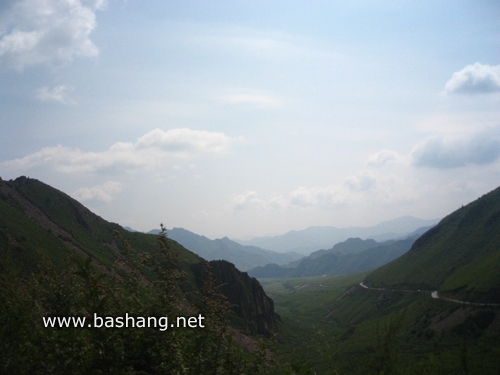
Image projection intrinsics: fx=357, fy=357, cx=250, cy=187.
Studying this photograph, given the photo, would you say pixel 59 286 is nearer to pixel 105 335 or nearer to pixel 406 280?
pixel 105 335

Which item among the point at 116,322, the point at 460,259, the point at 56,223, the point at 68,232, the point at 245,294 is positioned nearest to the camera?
the point at 116,322

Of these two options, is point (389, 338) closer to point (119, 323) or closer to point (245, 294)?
point (119, 323)

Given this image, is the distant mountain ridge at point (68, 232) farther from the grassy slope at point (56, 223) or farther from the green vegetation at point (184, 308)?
the green vegetation at point (184, 308)

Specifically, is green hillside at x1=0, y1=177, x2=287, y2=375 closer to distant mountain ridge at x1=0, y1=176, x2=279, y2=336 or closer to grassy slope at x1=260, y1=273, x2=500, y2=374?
grassy slope at x1=260, y1=273, x2=500, y2=374

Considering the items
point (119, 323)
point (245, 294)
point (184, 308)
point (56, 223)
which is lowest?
point (245, 294)

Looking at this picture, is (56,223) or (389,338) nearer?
(389,338)

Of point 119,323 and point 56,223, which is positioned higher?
point 56,223

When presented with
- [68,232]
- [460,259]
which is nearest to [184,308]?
[68,232]

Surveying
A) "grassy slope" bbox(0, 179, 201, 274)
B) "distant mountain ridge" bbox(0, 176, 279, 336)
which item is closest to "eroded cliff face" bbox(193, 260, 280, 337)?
"distant mountain ridge" bbox(0, 176, 279, 336)

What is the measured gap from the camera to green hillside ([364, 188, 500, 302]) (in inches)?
3273

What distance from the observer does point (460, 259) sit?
114 meters

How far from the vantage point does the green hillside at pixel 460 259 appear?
83125 mm

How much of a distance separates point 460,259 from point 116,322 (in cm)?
12842

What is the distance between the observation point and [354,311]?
133 meters
